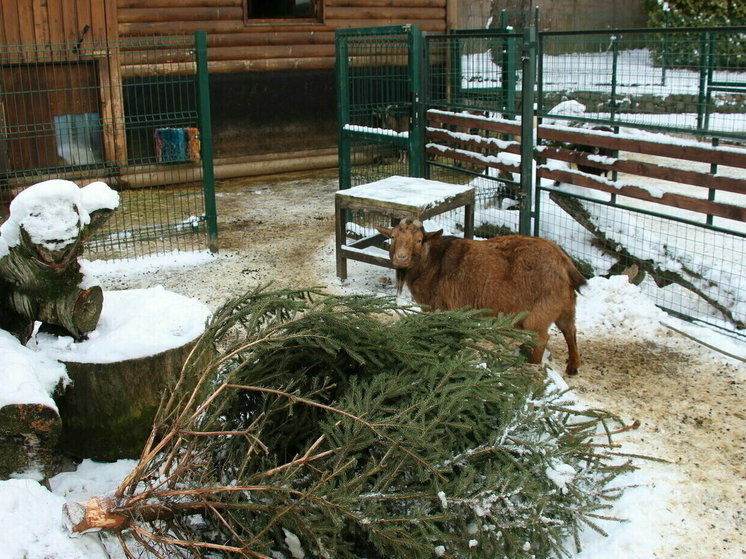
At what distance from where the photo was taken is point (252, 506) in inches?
128

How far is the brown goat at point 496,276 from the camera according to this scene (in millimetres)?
5605

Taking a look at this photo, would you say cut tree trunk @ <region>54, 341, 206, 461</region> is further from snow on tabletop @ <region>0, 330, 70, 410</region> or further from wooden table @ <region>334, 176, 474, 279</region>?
wooden table @ <region>334, 176, 474, 279</region>

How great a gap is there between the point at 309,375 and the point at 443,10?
11.7 m

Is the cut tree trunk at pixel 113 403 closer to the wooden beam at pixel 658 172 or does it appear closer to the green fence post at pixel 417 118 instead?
the wooden beam at pixel 658 172

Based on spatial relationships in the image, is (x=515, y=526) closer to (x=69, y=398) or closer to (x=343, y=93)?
(x=69, y=398)

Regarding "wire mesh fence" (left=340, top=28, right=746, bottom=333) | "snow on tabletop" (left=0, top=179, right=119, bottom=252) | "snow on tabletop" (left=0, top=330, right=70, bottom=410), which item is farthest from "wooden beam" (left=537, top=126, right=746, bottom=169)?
"snow on tabletop" (left=0, top=330, right=70, bottom=410)

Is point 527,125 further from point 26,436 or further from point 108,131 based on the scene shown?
point 26,436

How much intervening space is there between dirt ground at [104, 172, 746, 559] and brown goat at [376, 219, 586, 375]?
20.1 inches

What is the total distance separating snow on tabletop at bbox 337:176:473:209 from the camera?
710 centimetres

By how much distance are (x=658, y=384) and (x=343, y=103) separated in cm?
517

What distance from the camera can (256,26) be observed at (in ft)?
41.2

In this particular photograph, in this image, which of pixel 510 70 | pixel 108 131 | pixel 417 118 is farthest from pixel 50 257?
pixel 108 131

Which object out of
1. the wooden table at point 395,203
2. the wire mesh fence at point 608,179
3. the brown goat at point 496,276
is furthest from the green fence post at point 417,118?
the brown goat at point 496,276

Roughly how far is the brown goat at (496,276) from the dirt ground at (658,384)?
51 cm
